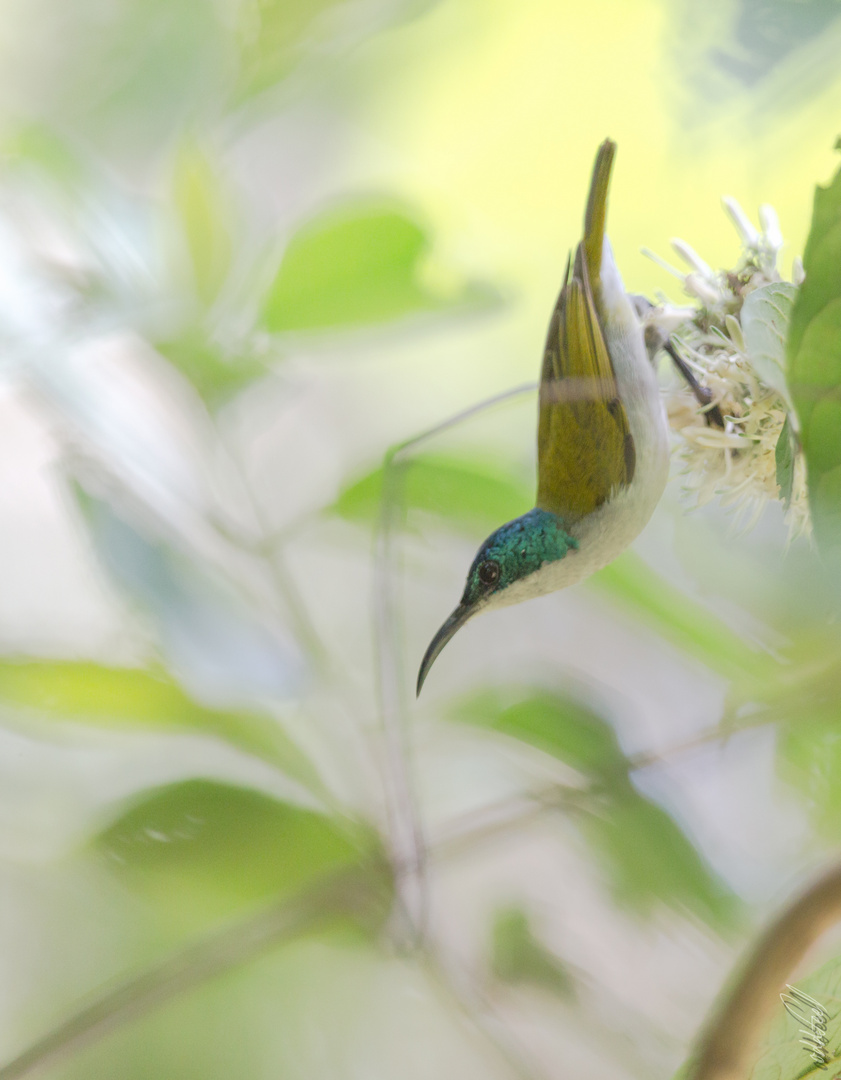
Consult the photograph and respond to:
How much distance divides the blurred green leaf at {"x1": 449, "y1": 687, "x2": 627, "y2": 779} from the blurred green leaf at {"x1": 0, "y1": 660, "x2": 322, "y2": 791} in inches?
2.6

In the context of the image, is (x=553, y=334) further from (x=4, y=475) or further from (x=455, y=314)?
(x=4, y=475)

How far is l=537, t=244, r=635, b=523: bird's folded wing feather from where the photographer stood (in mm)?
231

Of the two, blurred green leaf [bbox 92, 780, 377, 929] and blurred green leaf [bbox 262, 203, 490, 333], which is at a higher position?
blurred green leaf [bbox 262, 203, 490, 333]

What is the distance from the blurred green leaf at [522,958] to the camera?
0.25m

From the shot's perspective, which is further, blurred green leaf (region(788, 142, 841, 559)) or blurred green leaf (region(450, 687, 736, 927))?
blurred green leaf (region(450, 687, 736, 927))

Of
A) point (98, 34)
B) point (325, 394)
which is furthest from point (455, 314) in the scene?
point (98, 34)

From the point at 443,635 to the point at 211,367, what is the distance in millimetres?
149

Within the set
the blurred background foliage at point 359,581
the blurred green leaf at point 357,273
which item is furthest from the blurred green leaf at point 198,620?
the blurred green leaf at point 357,273

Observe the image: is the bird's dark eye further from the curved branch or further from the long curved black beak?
the curved branch

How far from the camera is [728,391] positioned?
0.21m

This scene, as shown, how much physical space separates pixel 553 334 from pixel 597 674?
0.40ft

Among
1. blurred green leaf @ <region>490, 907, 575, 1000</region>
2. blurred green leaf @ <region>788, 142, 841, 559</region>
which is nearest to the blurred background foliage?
blurred green leaf @ <region>490, 907, 575, 1000</region>

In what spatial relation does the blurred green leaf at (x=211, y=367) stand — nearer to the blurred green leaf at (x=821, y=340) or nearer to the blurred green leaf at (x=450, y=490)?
the blurred green leaf at (x=450, y=490)

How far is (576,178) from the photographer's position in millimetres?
281
